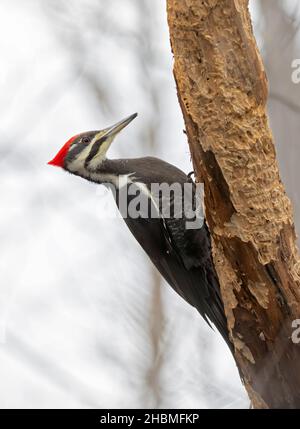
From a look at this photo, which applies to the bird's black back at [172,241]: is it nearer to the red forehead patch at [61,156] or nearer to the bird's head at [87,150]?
the bird's head at [87,150]


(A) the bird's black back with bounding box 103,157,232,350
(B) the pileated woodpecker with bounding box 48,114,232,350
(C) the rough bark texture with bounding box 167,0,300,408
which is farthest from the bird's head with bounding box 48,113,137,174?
(C) the rough bark texture with bounding box 167,0,300,408

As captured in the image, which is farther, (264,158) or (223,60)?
(264,158)

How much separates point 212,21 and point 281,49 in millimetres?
1904

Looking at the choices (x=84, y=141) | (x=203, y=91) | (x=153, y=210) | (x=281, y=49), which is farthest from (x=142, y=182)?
(x=203, y=91)

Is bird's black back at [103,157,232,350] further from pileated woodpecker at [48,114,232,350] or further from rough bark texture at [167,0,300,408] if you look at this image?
rough bark texture at [167,0,300,408]

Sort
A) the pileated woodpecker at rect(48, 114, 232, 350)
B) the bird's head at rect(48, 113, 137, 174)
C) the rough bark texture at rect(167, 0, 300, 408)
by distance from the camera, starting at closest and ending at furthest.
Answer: the rough bark texture at rect(167, 0, 300, 408), the pileated woodpecker at rect(48, 114, 232, 350), the bird's head at rect(48, 113, 137, 174)

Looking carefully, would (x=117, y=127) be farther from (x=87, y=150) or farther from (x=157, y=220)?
(x=157, y=220)

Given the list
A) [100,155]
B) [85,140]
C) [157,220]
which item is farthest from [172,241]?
[85,140]

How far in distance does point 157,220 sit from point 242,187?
4.79 ft

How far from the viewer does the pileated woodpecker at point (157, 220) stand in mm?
4141

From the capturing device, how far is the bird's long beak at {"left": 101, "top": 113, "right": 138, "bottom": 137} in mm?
4172

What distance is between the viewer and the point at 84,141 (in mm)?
4312

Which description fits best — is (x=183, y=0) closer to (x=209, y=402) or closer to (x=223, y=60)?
(x=223, y=60)

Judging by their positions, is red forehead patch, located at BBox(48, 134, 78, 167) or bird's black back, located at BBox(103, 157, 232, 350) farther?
red forehead patch, located at BBox(48, 134, 78, 167)
